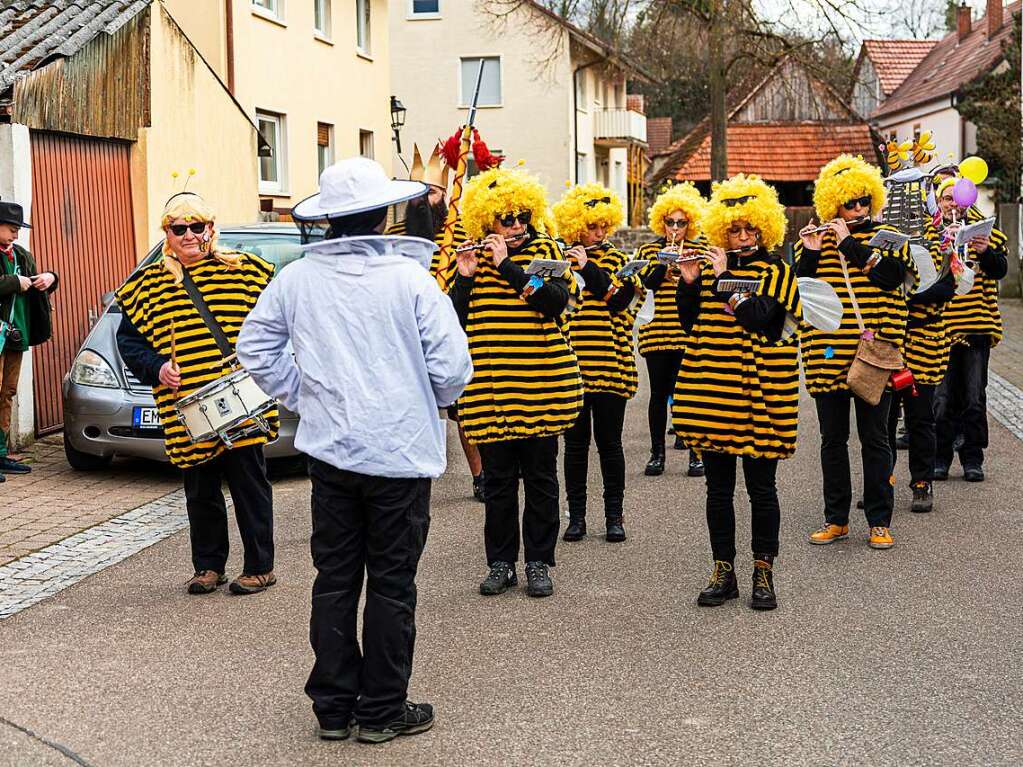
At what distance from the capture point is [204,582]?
22.7 ft

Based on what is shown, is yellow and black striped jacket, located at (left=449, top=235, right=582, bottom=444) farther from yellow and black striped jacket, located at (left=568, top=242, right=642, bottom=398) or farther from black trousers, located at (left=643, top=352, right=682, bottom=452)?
black trousers, located at (left=643, top=352, right=682, bottom=452)

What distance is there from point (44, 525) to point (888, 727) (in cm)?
557

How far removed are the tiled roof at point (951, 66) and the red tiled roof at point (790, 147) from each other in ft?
6.22

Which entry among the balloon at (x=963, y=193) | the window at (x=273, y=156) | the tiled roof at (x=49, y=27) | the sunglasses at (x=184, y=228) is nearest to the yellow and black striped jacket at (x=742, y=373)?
the sunglasses at (x=184, y=228)

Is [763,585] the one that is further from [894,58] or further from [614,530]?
[894,58]

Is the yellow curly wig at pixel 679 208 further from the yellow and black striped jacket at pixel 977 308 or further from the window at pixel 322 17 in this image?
the window at pixel 322 17

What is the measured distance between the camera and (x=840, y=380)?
7.74 metres

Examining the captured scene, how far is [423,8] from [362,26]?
67.1 ft

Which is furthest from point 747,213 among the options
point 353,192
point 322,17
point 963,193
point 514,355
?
point 322,17

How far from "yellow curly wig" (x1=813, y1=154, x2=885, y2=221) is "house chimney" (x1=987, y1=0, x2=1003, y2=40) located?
44635 millimetres

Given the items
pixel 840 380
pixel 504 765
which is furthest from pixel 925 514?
pixel 504 765

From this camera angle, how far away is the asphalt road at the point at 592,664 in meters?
4.74

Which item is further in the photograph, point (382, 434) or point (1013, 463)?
point (1013, 463)

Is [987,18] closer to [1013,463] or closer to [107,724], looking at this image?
[1013,463]
